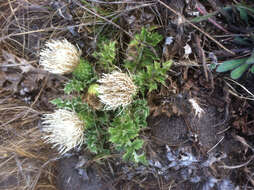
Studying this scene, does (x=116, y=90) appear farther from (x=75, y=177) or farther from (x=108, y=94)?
(x=75, y=177)

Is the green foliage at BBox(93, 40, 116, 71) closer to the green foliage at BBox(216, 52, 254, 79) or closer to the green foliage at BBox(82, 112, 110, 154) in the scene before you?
the green foliage at BBox(82, 112, 110, 154)

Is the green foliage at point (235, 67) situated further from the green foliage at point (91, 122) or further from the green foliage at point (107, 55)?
the green foliage at point (91, 122)

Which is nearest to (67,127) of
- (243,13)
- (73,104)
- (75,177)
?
(73,104)

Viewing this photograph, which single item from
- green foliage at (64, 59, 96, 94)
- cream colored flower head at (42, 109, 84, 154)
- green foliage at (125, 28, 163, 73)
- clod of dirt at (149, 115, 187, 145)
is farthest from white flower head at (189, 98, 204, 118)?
cream colored flower head at (42, 109, 84, 154)

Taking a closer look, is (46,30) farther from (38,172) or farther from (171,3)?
(38,172)

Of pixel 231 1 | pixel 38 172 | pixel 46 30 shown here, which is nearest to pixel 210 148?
pixel 231 1

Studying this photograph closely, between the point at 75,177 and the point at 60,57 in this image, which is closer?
the point at 60,57
